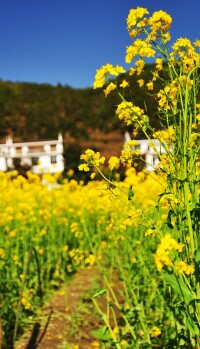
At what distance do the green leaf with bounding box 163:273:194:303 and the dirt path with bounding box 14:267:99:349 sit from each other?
5.36 ft

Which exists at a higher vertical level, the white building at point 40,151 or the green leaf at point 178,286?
the white building at point 40,151

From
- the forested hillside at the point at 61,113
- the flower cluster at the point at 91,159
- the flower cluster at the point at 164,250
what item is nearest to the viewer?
the flower cluster at the point at 164,250

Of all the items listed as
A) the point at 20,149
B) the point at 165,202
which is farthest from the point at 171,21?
the point at 20,149

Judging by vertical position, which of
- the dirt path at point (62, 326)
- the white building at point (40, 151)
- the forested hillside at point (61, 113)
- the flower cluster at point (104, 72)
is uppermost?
the forested hillside at point (61, 113)

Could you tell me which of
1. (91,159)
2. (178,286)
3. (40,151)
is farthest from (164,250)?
(40,151)

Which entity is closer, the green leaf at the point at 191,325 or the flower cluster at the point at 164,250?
the flower cluster at the point at 164,250

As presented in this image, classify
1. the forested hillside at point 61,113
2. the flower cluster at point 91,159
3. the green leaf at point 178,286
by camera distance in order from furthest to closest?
A: the forested hillside at point 61,113 < the flower cluster at point 91,159 < the green leaf at point 178,286

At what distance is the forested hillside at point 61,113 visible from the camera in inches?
1761

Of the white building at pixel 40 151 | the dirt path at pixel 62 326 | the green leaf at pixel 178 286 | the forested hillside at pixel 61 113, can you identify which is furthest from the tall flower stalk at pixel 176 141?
the forested hillside at pixel 61 113

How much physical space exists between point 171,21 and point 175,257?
960 mm

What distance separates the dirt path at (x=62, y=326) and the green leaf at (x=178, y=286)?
1634 mm

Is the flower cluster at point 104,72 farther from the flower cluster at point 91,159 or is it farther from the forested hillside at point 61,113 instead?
the forested hillside at point 61,113

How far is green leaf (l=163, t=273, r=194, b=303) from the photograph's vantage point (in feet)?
5.87

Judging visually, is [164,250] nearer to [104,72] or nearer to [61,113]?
[104,72]
